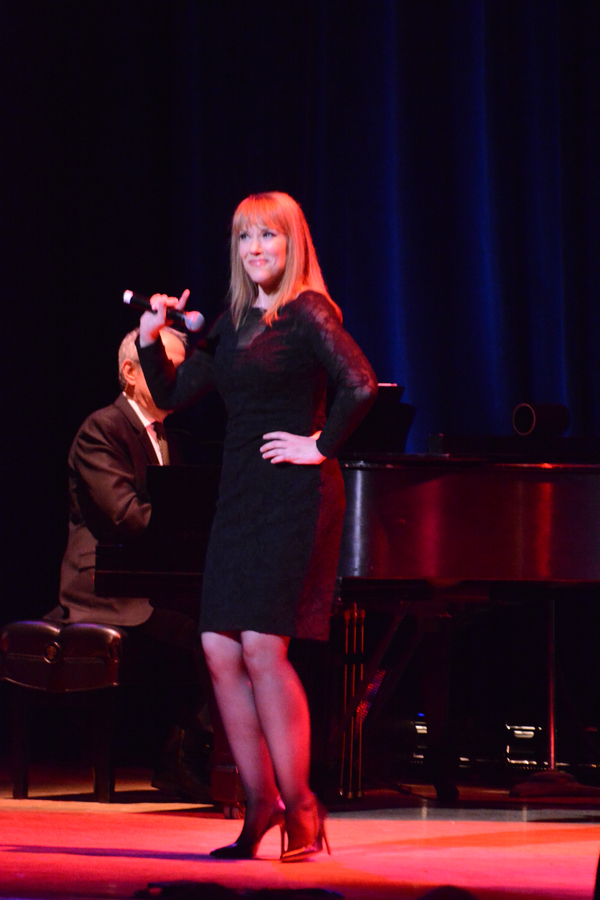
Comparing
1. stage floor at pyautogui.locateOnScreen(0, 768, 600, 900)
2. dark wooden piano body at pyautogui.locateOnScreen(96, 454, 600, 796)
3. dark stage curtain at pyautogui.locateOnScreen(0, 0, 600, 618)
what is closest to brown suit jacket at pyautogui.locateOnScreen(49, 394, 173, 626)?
dark wooden piano body at pyautogui.locateOnScreen(96, 454, 600, 796)

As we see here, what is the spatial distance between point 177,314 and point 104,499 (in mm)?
1306

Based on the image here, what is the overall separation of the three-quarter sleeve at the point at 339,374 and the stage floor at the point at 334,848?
3.05 ft

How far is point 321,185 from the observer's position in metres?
5.41

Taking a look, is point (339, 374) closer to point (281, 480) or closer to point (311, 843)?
point (281, 480)

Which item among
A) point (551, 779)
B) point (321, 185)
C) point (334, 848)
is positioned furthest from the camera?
point (321, 185)

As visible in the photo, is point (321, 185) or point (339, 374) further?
point (321, 185)

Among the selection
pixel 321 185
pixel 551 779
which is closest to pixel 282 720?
pixel 551 779

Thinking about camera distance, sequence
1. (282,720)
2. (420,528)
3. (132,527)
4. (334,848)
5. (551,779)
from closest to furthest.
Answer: (282,720) → (334,848) → (420,528) → (132,527) → (551,779)

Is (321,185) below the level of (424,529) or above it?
above

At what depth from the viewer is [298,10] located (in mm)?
5566

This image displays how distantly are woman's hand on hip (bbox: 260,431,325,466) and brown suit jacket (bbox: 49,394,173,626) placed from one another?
4.19ft

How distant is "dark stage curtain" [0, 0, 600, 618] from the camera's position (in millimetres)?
5215

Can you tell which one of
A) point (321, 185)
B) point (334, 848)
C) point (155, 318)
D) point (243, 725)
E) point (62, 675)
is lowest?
point (334, 848)

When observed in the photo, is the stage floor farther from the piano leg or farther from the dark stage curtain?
the dark stage curtain
